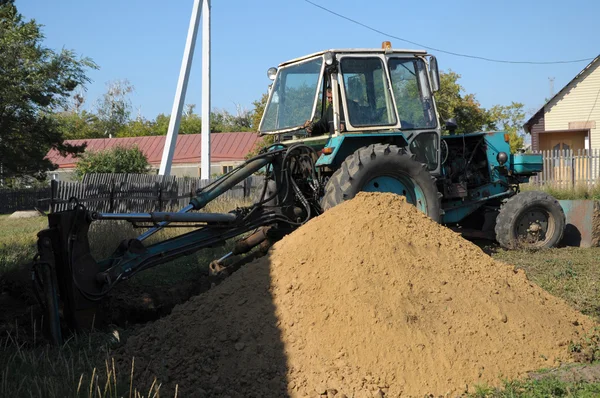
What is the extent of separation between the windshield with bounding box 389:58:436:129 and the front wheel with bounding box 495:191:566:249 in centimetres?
202

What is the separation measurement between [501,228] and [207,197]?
4768 mm

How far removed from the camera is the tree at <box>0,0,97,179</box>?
1670cm

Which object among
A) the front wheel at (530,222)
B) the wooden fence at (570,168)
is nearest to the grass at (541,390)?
the front wheel at (530,222)

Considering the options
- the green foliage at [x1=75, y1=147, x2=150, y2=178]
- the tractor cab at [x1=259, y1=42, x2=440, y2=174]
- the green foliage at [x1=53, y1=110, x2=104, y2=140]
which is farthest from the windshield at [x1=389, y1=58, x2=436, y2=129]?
the green foliage at [x1=53, y1=110, x2=104, y2=140]

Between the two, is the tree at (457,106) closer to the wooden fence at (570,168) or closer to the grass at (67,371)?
the wooden fence at (570,168)

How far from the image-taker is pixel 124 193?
16.4 m

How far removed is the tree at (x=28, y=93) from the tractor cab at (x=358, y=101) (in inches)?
402

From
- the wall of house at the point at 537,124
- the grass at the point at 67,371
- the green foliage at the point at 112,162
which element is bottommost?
the grass at the point at 67,371

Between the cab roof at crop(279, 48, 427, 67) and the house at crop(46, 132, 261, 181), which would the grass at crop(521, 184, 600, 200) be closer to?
the cab roof at crop(279, 48, 427, 67)

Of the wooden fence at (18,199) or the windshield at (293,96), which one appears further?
the wooden fence at (18,199)

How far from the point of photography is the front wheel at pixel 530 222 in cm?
941

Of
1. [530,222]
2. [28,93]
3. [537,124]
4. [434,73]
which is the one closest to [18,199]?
[28,93]

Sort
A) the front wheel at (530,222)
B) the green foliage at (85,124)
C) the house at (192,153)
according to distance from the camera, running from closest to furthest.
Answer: the front wheel at (530,222)
the house at (192,153)
the green foliage at (85,124)

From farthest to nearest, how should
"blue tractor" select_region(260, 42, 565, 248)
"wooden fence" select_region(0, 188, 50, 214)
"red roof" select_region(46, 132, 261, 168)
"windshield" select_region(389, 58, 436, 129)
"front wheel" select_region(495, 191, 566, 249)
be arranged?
"red roof" select_region(46, 132, 261, 168)
"wooden fence" select_region(0, 188, 50, 214)
"front wheel" select_region(495, 191, 566, 249)
"windshield" select_region(389, 58, 436, 129)
"blue tractor" select_region(260, 42, 565, 248)
